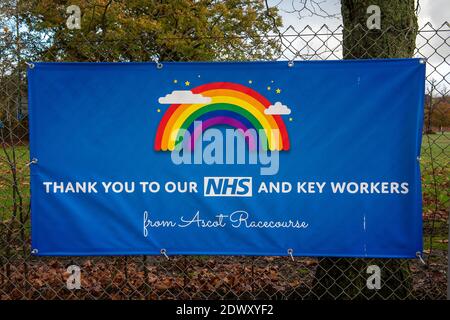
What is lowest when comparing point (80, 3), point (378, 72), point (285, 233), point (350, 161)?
point (285, 233)

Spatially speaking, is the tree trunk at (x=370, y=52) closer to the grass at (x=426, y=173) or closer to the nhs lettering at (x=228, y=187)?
the grass at (x=426, y=173)

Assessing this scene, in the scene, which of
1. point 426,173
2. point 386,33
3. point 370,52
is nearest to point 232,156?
point 370,52

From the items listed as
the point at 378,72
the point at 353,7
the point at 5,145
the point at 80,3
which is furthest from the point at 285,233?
→ the point at 80,3

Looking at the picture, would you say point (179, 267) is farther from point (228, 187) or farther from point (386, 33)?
point (386, 33)

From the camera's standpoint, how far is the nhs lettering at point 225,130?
3344mm

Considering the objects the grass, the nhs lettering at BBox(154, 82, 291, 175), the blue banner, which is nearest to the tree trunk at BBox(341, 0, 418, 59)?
the blue banner

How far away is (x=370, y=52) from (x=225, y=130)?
121 cm

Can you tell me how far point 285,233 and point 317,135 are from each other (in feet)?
2.21

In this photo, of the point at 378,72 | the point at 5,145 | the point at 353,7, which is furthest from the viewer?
the point at 5,145

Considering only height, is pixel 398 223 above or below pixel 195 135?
below

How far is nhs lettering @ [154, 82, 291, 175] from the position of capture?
334 cm

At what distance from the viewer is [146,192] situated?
339 centimetres

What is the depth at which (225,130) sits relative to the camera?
11.0 feet
